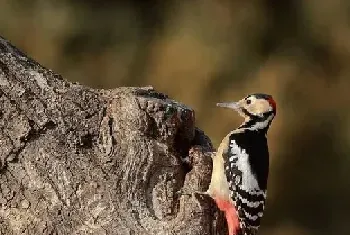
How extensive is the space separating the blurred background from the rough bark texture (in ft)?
11.9

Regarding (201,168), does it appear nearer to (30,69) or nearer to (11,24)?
(30,69)

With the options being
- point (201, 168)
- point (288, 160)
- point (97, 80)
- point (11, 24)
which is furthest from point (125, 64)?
point (201, 168)

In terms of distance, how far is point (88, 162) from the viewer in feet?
7.68

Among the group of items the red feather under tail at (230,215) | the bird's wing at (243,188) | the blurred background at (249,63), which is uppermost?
the blurred background at (249,63)

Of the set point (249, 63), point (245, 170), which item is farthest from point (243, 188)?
point (249, 63)

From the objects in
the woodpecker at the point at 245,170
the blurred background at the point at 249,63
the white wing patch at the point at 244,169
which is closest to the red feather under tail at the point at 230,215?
the woodpecker at the point at 245,170

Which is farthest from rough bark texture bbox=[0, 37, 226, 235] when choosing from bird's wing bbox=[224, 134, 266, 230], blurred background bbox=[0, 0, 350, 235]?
blurred background bbox=[0, 0, 350, 235]

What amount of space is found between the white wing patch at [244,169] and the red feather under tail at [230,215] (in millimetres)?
167

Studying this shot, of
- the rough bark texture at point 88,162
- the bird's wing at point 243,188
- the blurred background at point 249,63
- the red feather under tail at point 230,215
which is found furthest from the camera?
the blurred background at point 249,63

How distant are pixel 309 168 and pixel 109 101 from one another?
13.7 feet

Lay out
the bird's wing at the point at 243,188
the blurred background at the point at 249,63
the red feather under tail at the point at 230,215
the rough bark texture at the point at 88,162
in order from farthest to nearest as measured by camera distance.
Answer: the blurred background at the point at 249,63, the bird's wing at the point at 243,188, the red feather under tail at the point at 230,215, the rough bark texture at the point at 88,162

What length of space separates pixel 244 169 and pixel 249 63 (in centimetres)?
377

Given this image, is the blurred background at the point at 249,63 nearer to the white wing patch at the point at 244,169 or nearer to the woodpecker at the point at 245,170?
the woodpecker at the point at 245,170

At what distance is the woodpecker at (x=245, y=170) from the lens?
254cm
